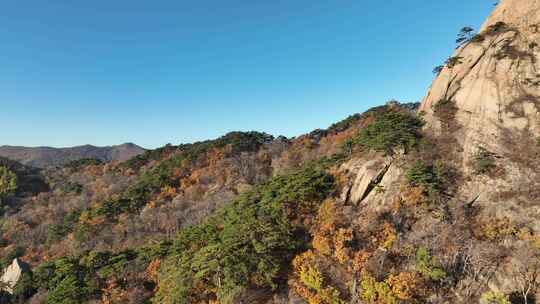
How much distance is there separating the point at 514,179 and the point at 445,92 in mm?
16150

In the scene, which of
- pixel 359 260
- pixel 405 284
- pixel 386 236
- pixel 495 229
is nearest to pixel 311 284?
pixel 359 260

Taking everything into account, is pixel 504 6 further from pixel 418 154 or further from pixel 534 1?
pixel 418 154

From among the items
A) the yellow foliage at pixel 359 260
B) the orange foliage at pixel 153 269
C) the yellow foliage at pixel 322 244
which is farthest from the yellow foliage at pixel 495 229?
the orange foliage at pixel 153 269

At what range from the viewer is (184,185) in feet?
266

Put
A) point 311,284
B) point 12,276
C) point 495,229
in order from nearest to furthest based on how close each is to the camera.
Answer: point 311,284 < point 495,229 < point 12,276

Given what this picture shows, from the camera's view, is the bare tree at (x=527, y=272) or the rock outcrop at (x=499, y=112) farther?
the rock outcrop at (x=499, y=112)

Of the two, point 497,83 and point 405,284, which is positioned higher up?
point 497,83

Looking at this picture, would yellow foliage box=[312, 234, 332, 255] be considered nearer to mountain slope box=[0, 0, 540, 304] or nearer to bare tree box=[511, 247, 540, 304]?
mountain slope box=[0, 0, 540, 304]

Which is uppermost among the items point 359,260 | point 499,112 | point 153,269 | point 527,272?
point 499,112

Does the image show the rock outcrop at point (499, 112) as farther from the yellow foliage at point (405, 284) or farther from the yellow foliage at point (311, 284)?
the yellow foliage at point (311, 284)

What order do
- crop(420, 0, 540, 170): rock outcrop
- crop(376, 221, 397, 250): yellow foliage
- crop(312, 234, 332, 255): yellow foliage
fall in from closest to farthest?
1. crop(376, 221, 397, 250): yellow foliage
2. crop(312, 234, 332, 255): yellow foliage
3. crop(420, 0, 540, 170): rock outcrop

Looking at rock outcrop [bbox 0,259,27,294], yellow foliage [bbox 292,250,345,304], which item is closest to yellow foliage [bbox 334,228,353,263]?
Result: yellow foliage [bbox 292,250,345,304]

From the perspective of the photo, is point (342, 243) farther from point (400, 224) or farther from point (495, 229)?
point (495, 229)

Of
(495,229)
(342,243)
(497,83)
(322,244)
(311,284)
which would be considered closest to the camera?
(311,284)
